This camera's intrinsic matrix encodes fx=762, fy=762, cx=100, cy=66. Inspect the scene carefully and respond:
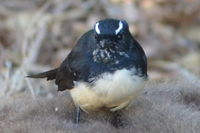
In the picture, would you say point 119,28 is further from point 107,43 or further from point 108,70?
point 108,70

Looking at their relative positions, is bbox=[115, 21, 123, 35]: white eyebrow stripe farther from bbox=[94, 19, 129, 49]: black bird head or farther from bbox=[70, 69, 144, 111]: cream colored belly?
bbox=[70, 69, 144, 111]: cream colored belly

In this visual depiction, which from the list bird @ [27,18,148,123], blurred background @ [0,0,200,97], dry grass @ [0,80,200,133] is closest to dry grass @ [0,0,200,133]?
blurred background @ [0,0,200,97]

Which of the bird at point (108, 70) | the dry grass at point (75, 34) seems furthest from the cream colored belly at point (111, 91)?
the dry grass at point (75, 34)

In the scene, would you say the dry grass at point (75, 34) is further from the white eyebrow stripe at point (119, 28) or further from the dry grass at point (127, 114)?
the white eyebrow stripe at point (119, 28)

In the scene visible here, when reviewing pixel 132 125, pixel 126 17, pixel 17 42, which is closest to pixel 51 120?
pixel 132 125

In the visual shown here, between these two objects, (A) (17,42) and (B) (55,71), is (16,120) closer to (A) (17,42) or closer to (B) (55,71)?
(B) (55,71)

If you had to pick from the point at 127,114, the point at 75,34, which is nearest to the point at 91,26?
the point at 75,34
